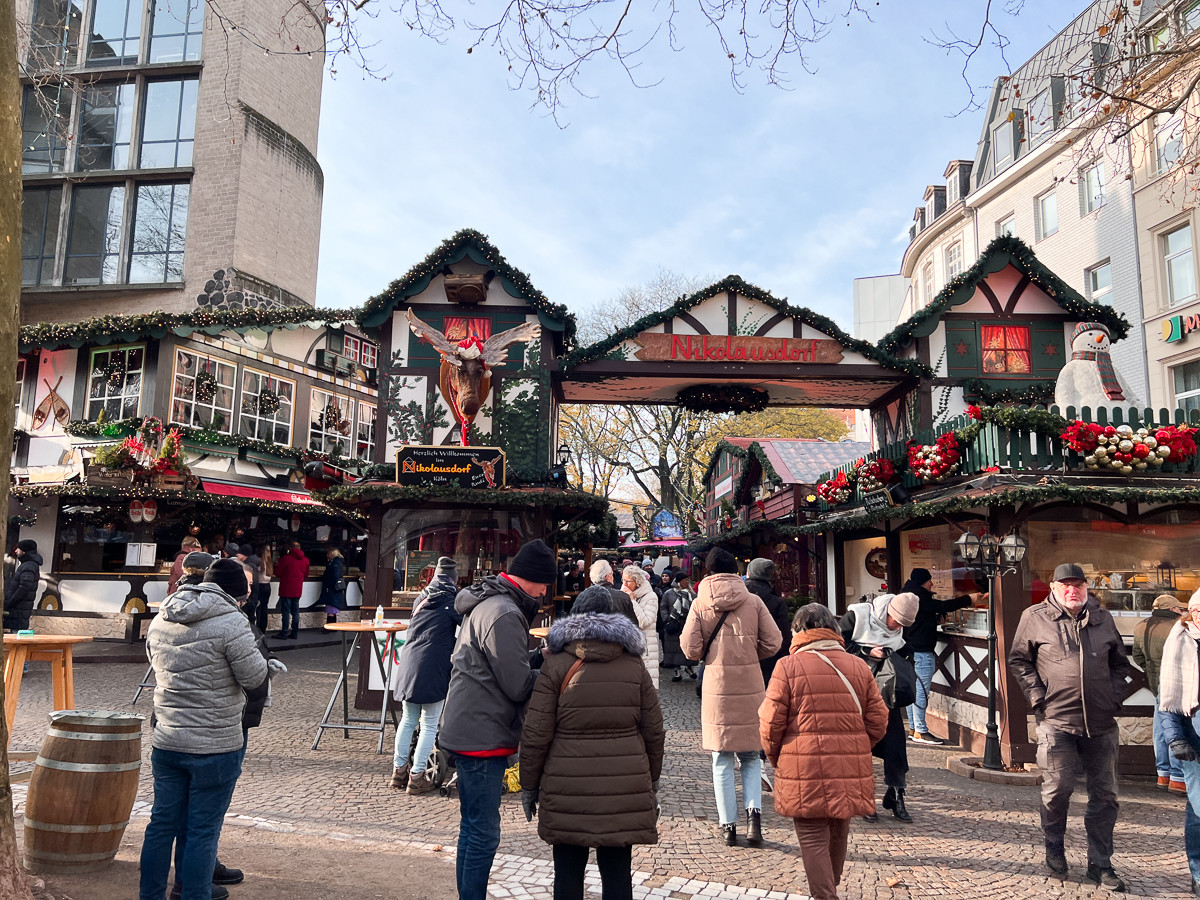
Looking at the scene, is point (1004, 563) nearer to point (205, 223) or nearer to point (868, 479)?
point (868, 479)

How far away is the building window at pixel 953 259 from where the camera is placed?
1138 inches

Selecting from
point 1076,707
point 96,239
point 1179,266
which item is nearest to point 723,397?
point 1076,707

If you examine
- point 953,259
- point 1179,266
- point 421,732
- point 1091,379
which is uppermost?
point 953,259

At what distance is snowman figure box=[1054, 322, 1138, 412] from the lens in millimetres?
10125

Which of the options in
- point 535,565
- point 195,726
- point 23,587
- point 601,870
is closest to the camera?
point 601,870

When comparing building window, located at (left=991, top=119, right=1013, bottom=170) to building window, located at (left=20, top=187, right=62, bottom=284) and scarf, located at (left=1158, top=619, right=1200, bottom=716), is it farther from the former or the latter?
building window, located at (left=20, top=187, right=62, bottom=284)

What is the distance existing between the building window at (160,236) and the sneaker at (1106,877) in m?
25.4

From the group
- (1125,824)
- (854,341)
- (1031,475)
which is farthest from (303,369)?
(1125,824)

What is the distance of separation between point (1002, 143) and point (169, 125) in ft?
83.3

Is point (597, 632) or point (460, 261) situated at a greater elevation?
point (460, 261)

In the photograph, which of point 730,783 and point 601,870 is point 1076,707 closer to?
point 730,783

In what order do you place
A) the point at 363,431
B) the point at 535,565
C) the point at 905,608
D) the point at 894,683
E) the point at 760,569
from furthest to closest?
1. the point at 363,431
2. the point at 905,608
3. the point at 760,569
4. the point at 894,683
5. the point at 535,565

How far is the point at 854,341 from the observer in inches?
485

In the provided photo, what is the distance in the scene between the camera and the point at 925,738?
9.66m
